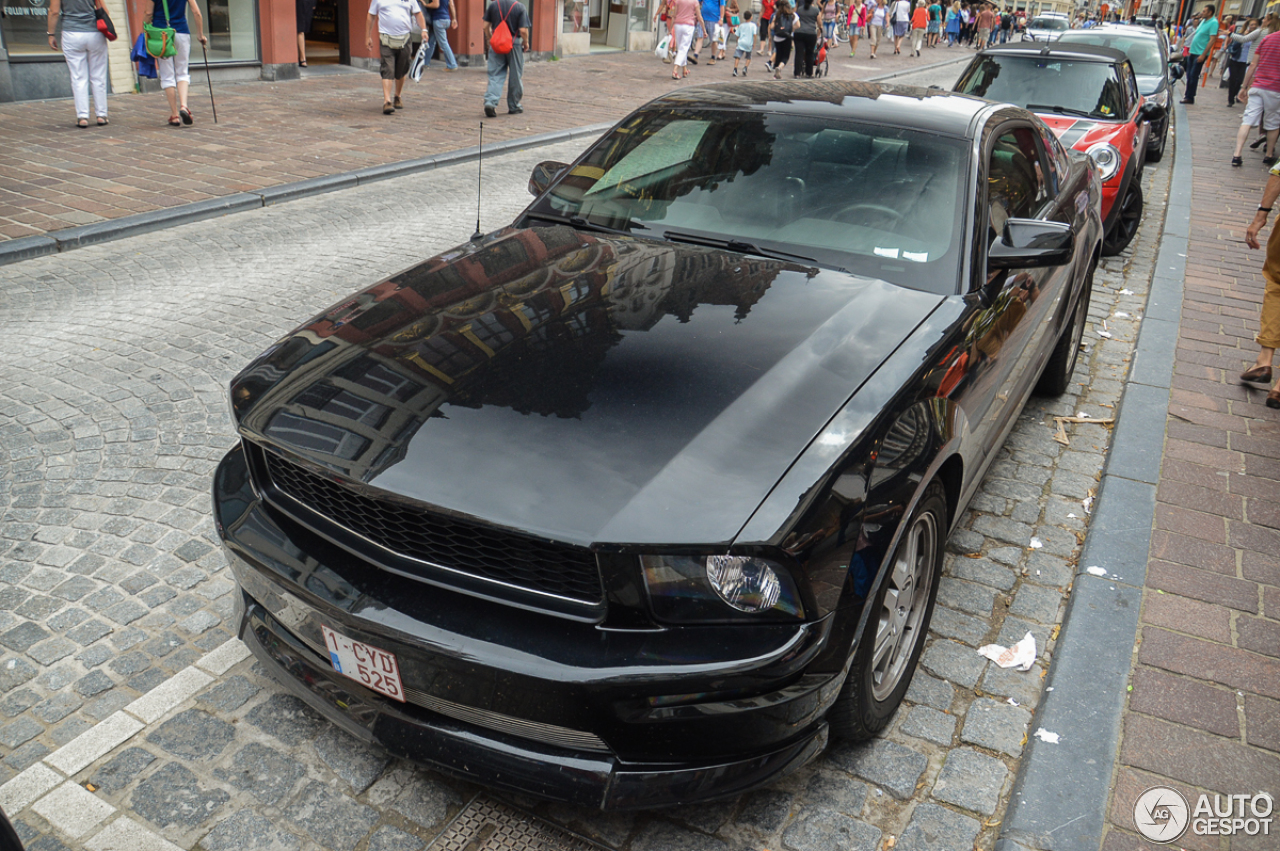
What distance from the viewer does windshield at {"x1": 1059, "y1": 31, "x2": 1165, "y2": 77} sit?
13.6 meters

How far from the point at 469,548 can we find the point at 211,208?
7676 millimetres

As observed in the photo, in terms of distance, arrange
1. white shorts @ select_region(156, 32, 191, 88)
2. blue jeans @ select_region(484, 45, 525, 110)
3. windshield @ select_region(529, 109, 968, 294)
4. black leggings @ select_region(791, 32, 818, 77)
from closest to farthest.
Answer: windshield @ select_region(529, 109, 968, 294) → white shorts @ select_region(156, 32, 191, 88) → blue jeans @ select_region(484, 45, 525, 110) → black leggings @ select_region(791, 32, 818, 77)

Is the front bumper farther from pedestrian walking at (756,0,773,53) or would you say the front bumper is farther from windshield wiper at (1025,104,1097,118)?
pedestrian walking at (756,0,773,53)

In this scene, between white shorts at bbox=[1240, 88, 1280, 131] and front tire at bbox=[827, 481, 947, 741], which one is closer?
front tire at bbox=[827, 481, 947, 741]

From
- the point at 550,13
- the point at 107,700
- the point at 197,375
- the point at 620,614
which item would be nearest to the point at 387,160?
the point at 197,375

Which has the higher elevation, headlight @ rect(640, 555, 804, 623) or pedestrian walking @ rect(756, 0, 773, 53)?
pedestrian walking @ rect(756, 0, 773, 53)

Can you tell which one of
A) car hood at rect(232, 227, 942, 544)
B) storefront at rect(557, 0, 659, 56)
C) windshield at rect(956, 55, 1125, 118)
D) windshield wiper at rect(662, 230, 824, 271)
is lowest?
car hood at rect(232, 227, 942, 544)

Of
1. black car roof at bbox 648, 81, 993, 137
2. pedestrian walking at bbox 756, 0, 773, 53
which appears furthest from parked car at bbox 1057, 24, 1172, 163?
pedestrian walking at bbox 756, 0, 773, 53

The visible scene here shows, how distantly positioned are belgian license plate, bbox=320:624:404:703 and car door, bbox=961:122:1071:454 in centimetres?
193

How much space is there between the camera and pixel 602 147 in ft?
14.1

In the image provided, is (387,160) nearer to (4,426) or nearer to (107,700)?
(4,426)

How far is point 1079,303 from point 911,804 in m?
3.71

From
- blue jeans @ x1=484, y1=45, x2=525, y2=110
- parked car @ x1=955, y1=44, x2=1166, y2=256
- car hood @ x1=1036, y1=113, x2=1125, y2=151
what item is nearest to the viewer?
car hood @ x1=1036, y1=113, x2=1125, y2=151

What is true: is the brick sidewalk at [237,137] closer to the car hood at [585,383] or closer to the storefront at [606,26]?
the car hood at [585,383]
